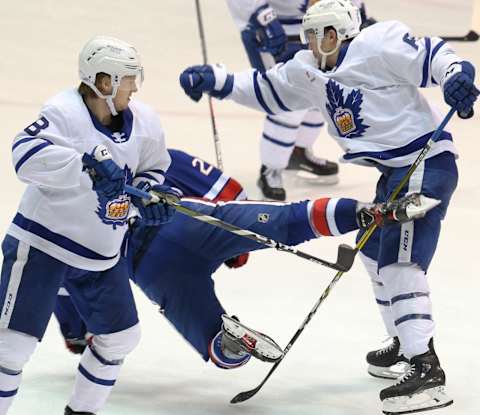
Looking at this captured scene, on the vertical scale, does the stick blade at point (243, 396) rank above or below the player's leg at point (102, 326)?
below

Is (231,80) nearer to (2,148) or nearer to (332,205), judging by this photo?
(332,205)

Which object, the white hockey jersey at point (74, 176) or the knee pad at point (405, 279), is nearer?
the white hockey jersey at point (74, 176)

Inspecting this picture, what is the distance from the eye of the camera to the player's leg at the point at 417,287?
3.32 m

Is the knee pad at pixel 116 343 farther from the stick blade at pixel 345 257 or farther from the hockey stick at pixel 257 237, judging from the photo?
the stick blade at pixel 345 257

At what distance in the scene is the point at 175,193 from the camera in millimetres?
3271

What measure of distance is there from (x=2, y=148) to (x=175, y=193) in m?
3.10

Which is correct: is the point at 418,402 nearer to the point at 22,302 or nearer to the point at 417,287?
the point at 417,287

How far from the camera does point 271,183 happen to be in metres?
5.83

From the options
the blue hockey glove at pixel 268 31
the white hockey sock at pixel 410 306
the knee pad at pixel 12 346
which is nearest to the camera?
the knee pad at pixel 12 346

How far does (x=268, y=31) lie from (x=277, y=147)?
0.55 m

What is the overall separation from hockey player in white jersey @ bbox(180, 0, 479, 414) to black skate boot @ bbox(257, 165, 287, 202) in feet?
5.64

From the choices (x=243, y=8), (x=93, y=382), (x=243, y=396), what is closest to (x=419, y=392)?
(x=243, y=396)

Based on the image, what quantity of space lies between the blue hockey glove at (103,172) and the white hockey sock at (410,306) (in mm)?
841

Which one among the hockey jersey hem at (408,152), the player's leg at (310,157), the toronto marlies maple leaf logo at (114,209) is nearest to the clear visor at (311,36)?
the hockey jersey hem at (408,152)
